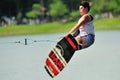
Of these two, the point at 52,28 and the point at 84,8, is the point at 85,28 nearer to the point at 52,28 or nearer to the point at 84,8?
the point at 84,8

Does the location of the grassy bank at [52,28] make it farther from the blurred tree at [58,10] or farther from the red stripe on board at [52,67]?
the red stripe on board at [52,67]

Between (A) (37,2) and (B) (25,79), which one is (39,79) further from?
(A) (37,2)

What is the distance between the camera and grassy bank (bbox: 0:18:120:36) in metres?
72.5

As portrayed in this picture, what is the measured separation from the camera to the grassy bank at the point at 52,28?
72500mm

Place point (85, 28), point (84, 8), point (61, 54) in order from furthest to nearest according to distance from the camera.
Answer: point (61, 54), point (84, 8), point (85, 28)

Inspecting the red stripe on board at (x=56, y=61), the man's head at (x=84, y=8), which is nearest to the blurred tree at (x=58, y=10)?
the red stripe on board at (x=56, y=61)

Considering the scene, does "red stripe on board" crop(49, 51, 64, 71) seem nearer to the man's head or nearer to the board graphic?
the board graphic

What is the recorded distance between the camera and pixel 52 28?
7600 cm

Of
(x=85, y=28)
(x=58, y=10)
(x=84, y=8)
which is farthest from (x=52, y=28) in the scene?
(x=85, y=28)

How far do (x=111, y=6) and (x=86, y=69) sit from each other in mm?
64889

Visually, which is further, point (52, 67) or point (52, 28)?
point (52, 28)

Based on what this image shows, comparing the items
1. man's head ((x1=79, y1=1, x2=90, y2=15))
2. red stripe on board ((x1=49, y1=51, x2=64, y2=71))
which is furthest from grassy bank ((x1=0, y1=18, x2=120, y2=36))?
man's head ((x1=79, y1=1, x2=90, y2=15))

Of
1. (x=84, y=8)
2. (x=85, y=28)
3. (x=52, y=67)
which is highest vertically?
(x=84, y=8)

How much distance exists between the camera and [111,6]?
8212 centimetres
